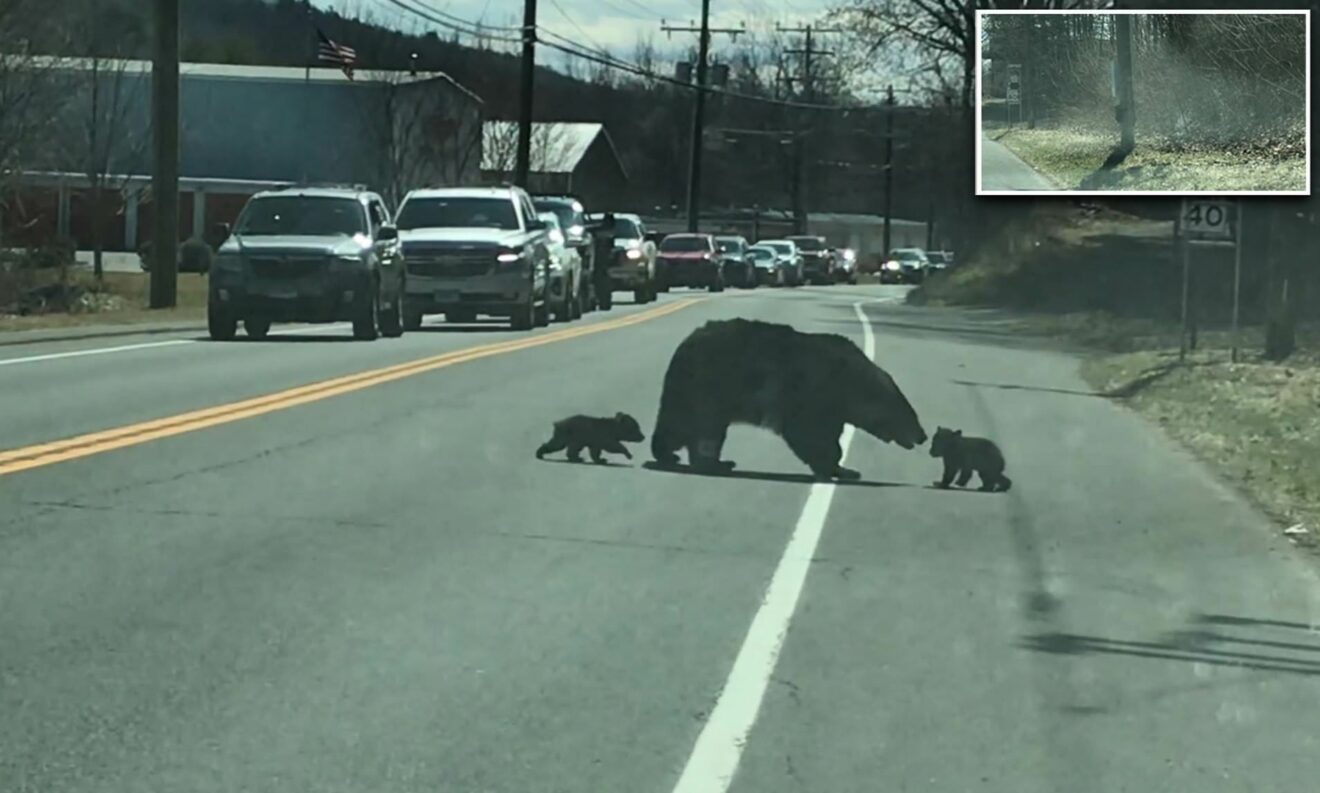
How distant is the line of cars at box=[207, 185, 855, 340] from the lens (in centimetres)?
2706

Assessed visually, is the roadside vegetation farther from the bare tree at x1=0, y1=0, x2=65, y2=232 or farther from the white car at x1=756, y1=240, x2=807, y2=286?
the bare tree at x1=0, y1=0, x2=65, y2=232

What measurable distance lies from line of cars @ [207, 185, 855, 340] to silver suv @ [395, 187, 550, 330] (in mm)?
20

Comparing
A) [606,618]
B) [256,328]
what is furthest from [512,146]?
[606,618]

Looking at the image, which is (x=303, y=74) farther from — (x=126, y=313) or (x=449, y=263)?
(x=449, y=263)

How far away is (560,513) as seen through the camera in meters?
12.4

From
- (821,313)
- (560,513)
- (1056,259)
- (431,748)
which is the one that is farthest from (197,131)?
(431,748)

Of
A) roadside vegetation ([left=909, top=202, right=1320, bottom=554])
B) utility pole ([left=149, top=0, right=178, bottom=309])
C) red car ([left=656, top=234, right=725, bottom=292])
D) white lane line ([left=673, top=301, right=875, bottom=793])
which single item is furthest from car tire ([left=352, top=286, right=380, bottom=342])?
red car ([left=656, top=234, right=725, bottom=292])

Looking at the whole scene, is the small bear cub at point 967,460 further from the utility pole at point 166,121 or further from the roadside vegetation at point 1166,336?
the utility pole at point 166,121

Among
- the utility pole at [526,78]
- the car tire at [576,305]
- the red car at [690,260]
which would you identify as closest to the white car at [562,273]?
the car tire at [576,305]

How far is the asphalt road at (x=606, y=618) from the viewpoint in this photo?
7.13 metres

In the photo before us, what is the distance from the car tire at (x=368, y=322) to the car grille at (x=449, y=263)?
330cm

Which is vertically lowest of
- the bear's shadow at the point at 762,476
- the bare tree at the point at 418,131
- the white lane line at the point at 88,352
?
the bear's shadow at the point at 762,476

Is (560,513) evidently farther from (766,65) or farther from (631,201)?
(631,201)

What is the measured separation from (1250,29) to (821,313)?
2389 cm
